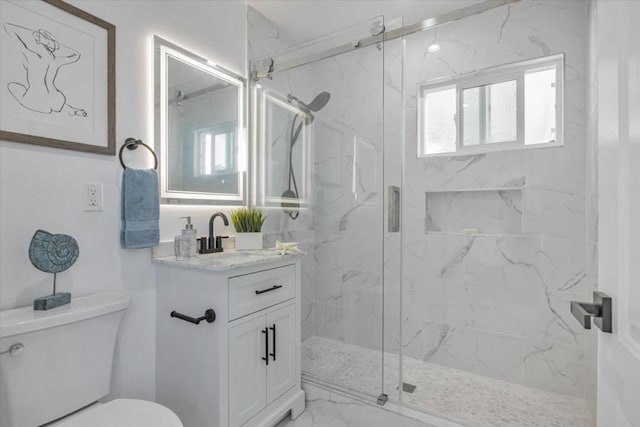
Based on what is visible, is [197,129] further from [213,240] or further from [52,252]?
[52,252]

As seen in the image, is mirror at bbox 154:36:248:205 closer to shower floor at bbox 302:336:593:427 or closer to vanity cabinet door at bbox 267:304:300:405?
vanity cabinet door at bbox 267:304:300:405

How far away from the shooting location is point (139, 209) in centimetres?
146

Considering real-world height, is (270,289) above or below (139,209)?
below

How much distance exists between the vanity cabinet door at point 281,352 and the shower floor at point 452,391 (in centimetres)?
26

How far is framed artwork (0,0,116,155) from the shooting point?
1.15 metres

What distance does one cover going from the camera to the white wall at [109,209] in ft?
3.79

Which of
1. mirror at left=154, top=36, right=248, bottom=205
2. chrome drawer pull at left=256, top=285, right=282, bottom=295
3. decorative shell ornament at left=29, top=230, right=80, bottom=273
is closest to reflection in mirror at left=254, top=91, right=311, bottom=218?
mirror at left=154, top=36, right=248, bottom=205

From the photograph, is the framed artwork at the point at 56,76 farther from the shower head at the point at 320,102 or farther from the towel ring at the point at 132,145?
the shower head at the point at 320,102

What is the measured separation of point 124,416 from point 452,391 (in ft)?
5.89

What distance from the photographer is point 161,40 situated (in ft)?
5.38

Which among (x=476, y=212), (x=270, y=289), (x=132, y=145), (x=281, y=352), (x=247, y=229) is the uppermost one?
(x=132, y=145)

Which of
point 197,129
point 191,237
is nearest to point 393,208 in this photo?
point 191,237

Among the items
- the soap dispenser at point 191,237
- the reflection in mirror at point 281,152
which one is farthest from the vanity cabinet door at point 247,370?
the reflection in mirror at point 281,152

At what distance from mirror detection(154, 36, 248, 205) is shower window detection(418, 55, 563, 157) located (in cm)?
140
